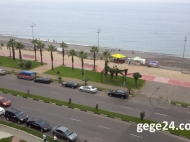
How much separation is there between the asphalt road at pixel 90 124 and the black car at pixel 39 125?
5.40 feet

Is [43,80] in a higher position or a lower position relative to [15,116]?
higher

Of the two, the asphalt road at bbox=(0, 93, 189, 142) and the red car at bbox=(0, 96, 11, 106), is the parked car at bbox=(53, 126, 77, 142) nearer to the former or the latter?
the asphalt road at bbox=(0, 93, 189, 142)

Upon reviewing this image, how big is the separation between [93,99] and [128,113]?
7409mm

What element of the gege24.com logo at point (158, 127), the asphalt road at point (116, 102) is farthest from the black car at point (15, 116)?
Answer: the gege24.com logo at point (158, 127)

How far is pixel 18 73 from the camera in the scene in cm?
5244

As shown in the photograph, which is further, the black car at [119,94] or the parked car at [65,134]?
the black car at [119,94]

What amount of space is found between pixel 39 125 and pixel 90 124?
639cm

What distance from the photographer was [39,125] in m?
29.2

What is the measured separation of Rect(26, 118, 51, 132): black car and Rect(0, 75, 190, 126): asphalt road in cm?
949

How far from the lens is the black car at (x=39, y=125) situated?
95.2 ft

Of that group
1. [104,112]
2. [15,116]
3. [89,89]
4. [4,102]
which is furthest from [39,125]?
[89,89]

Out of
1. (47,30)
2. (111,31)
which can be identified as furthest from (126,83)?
(47,30)

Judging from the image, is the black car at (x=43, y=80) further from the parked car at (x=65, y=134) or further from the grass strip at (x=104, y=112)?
the parked car at (x=65, y=134)

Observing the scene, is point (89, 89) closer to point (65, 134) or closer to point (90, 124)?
point (90, 124)
